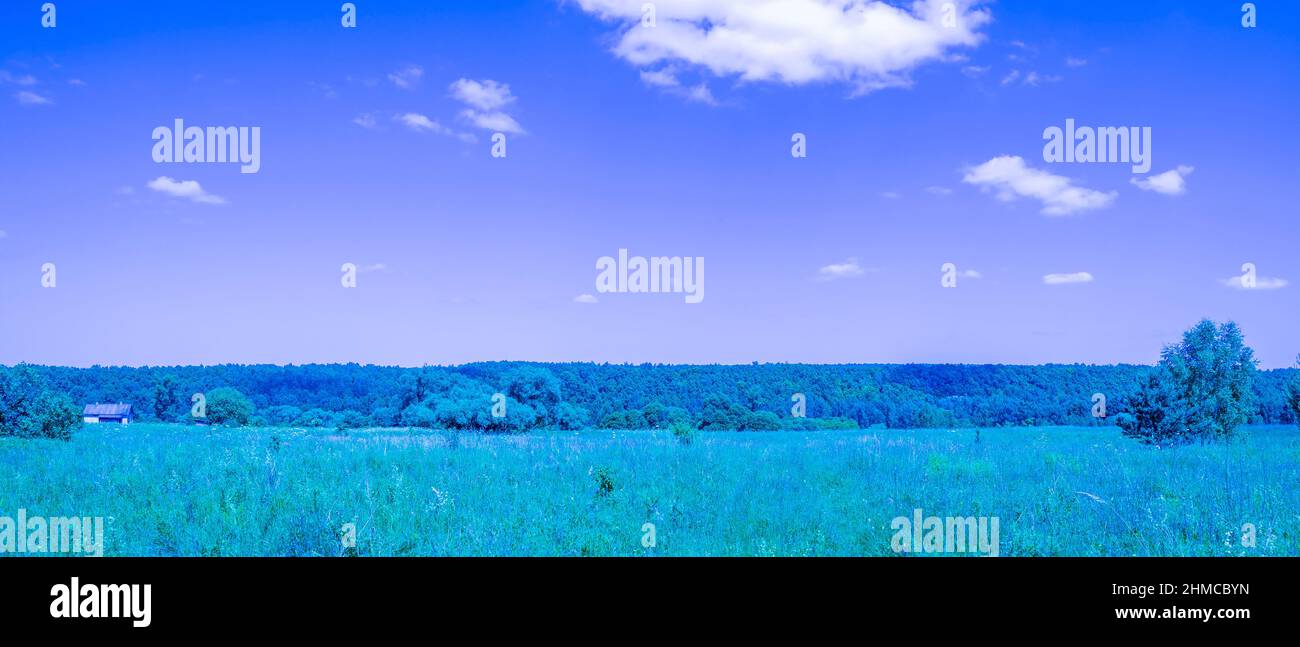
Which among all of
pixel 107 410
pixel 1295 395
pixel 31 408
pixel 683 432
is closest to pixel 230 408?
pixel 107 410

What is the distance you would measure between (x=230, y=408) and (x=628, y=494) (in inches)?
373

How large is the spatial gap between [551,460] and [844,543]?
4647 mm

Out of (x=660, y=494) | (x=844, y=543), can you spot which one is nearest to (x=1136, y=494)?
(x=844, y=543)

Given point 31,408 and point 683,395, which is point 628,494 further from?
point 31,408

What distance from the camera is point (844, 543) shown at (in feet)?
20.4

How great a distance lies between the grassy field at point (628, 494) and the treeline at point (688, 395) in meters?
1.12

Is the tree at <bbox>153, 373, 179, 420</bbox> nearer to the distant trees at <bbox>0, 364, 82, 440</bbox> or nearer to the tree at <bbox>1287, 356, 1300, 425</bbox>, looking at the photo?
the distant trees at <bbox>0, 364, 82, 440</bbox>

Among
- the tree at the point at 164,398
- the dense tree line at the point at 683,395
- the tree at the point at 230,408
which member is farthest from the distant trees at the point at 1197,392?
the tree at the point at 164,398

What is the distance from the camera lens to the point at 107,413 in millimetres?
11414

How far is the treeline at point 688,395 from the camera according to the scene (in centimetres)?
1186

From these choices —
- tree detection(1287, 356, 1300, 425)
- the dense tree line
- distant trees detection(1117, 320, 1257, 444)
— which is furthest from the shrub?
tree detection(1287, 356, 1300, 425)
